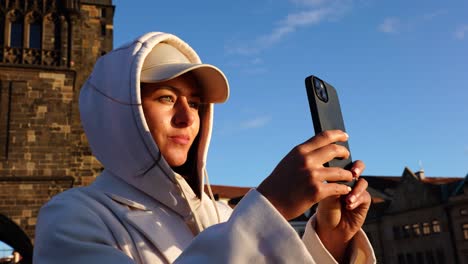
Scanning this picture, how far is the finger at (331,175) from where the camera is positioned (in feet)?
3.35

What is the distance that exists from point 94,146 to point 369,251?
101 centimetres

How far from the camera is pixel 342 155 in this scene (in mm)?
1111

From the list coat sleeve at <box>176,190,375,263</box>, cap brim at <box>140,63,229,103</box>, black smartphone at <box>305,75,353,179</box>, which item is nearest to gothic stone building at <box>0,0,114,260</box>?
cap brim at <box>140,63,229,103</box>

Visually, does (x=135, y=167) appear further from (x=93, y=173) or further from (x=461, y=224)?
(x=461, y=224)

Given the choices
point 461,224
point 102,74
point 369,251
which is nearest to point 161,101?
point 102,74

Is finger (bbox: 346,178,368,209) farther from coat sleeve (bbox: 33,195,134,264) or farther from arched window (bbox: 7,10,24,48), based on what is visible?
arched window (bbox: 7,10,24,48)

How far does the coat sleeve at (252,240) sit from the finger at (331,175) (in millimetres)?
126

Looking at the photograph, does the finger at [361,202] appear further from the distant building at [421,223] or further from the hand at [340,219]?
the distant building at [421,223]

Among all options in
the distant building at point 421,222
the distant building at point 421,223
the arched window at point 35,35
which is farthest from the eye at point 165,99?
the distant building at point 421,222

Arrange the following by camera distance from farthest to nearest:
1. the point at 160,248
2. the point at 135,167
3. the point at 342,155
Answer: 1. the point at 135,167
2. the point at 160,248
3. the point at 342,155

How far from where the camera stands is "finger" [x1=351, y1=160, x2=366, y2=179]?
120cm

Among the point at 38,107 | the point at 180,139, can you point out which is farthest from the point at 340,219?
the point at 38,107

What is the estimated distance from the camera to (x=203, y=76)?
5.90 ft

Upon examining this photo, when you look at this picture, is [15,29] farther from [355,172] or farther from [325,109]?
[355,172]
